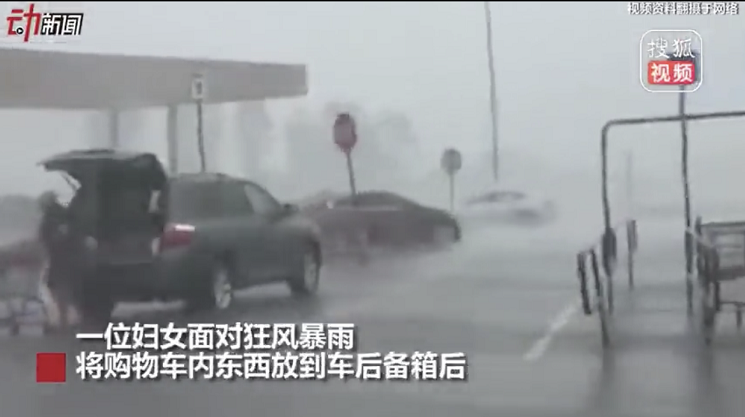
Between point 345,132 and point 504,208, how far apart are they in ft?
2.26

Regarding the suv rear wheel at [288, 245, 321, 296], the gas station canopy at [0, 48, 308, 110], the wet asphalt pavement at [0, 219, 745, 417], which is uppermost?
the gas station canopy at [0, 48, 308, 110]

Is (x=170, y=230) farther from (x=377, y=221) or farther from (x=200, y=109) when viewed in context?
(x=377, y=221)

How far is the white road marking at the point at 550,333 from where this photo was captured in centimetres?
430

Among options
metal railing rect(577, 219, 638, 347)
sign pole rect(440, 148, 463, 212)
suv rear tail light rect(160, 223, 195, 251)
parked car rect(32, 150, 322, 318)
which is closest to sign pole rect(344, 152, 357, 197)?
parked car rect(32, 150, 322, 318)

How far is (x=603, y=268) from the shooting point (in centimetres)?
434

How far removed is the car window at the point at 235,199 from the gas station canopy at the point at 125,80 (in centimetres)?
36

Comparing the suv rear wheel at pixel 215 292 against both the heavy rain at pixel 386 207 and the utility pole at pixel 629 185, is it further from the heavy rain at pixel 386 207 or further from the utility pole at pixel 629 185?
the utility pole at pixel 629 185

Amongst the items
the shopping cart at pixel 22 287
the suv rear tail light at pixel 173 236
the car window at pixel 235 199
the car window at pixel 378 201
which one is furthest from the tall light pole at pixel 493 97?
the shopping cart at pixel 22 287

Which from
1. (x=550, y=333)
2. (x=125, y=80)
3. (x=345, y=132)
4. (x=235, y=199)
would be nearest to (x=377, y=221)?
(x=345, y=132)

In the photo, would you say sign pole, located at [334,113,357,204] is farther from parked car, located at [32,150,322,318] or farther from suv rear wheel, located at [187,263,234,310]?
suv rear wheel, located at [187,263,234,310]

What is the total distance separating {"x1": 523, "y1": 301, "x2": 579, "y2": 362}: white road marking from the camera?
4305mm

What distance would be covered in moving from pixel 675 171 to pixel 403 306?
3.85 feet

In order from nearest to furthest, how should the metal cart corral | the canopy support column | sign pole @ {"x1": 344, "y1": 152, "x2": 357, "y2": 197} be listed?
the metal cart corral
sign pole @ {"x1": 344, "y1": 152, "x2": 357, "y2": 197}
the canopy support column

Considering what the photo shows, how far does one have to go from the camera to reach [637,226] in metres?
4.25
